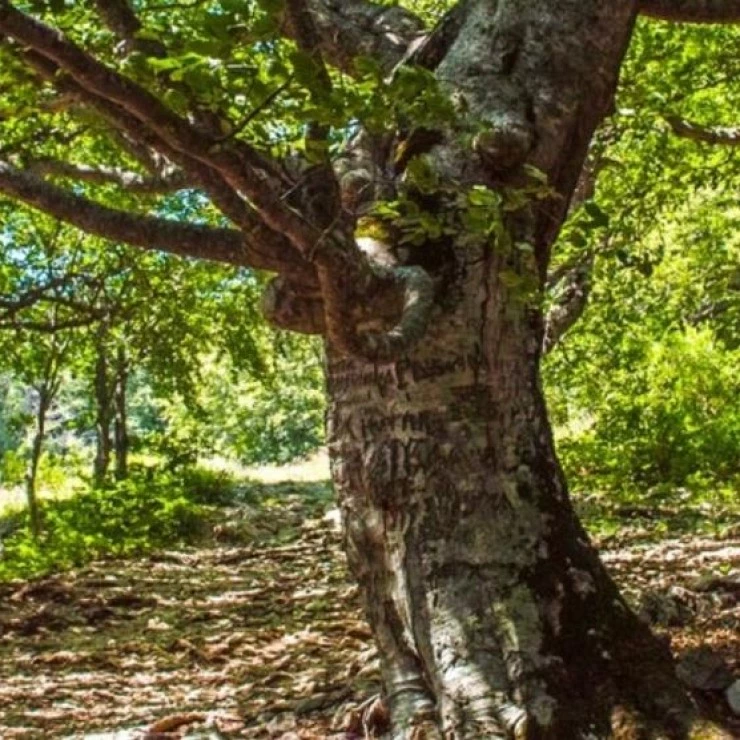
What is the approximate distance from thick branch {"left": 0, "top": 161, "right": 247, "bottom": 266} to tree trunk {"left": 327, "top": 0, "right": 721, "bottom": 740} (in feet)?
2.59

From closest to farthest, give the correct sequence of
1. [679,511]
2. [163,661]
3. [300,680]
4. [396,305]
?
[396,305] < [300,680] < [163,661] < [679,511]

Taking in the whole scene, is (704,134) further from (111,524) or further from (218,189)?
(111,524)

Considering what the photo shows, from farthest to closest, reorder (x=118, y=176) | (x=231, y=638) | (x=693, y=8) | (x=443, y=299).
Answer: (x=231, y=638) < (x=118, y=176) < (x=693, y=8) < (x=443, y=299)

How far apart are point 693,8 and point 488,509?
104 inches

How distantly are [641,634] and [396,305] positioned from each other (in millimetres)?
1555

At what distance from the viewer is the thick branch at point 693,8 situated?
4.79 m

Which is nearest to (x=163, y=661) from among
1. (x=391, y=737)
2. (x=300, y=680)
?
(x=300, y=680)

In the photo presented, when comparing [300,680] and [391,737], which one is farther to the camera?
[300,680]

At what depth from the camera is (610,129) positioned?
7871mm

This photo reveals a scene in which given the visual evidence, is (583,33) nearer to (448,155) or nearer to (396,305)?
(448,155)

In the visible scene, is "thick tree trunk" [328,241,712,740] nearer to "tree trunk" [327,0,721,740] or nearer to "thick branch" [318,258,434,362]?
"tree trunk" [327,0,721,740]

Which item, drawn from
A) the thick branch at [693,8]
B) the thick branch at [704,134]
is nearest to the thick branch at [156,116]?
the thick branch at [693,8]

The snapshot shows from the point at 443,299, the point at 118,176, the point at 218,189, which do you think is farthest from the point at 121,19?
the point at 118,176

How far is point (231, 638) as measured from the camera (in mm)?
7633
